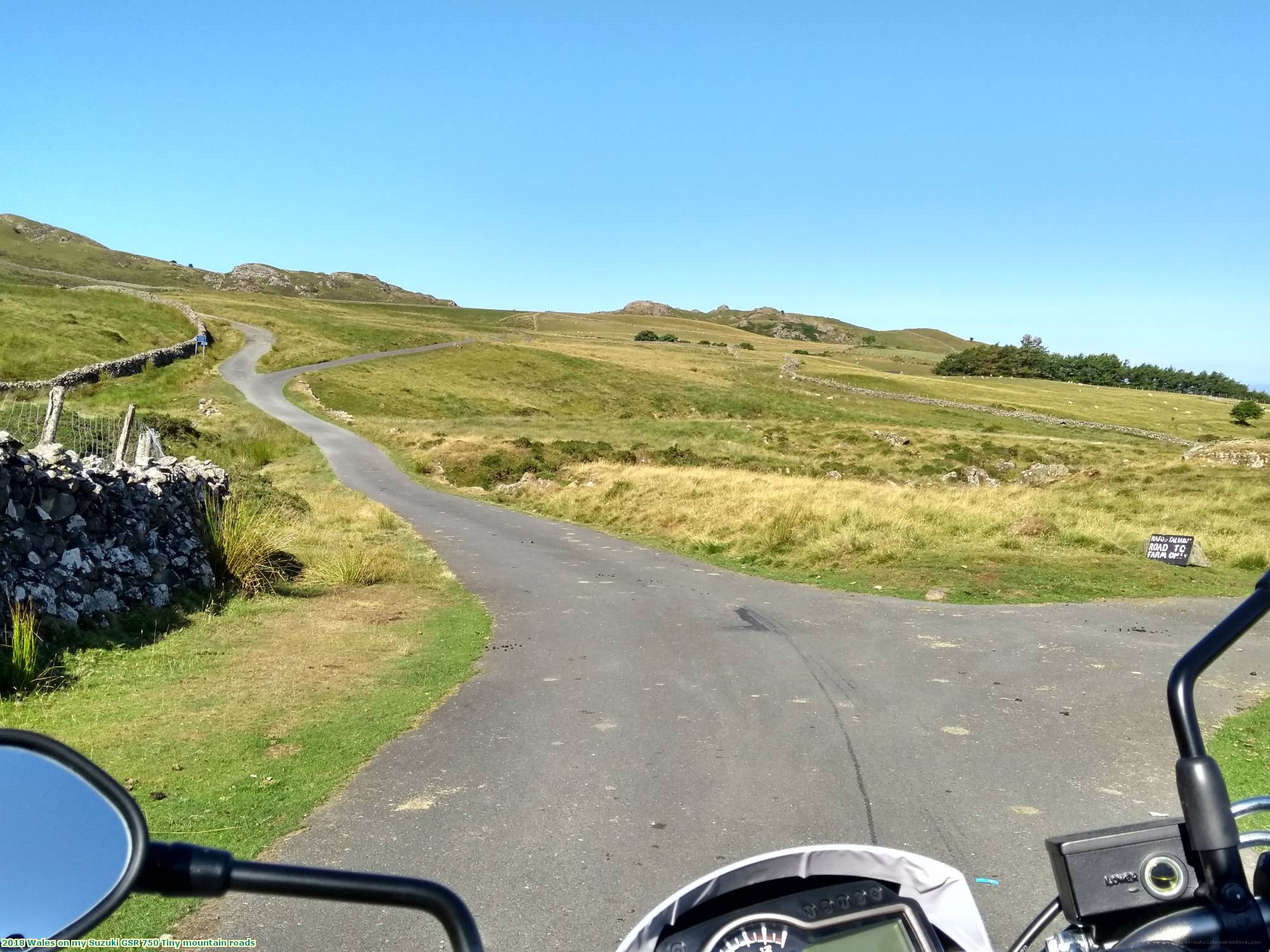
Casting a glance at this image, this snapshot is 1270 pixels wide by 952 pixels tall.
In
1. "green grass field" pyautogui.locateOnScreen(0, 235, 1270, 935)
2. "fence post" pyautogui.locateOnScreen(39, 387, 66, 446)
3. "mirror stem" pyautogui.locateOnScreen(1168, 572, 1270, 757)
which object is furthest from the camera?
"fence post" pyautogui.locateOnScreen(39, 387, 66, 446)

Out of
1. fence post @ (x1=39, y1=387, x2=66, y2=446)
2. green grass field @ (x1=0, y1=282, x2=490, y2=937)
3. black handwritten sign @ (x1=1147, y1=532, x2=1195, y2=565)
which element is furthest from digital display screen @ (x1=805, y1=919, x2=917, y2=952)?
black handwritten sign @ (x1=1147, y1=532, x2=1195, y2=565)

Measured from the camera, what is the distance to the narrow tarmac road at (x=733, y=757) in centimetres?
451

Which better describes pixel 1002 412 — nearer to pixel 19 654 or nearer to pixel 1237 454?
pixel 1237 454

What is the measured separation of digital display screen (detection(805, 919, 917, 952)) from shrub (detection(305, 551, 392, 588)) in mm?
11837

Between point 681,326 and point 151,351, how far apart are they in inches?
4815

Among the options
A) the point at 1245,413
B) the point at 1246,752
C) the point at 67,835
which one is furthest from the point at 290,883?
the point at 1245,413

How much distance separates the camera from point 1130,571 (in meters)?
15.1

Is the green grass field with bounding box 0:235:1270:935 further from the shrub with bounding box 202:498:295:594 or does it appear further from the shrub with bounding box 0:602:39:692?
the shrub with bounding box 202:498:295:594

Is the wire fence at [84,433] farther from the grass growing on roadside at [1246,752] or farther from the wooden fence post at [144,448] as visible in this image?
the grass growing on roadside at [1246,752]

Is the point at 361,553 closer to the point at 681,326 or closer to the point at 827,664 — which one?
the point at 827,664

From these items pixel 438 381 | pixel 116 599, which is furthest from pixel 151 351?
pixel 116 599

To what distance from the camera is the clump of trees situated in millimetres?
120125

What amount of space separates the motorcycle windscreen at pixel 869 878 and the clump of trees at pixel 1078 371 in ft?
397

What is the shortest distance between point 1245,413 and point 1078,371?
5105 centimetres
